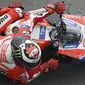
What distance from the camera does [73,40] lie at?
5172mm

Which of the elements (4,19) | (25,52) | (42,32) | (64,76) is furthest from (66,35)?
(25,52)

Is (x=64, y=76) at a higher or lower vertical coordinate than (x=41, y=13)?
lower

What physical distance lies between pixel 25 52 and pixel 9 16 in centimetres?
98

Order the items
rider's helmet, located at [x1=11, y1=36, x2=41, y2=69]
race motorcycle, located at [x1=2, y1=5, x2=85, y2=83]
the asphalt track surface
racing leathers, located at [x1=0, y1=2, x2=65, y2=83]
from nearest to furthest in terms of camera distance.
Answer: rider's helmet, located at [x1=11, y1=36, x2=41, y2=69]
racing leathers, located at [x1=0, y1=2, x2=65, y2=83]
race motorcycle, located at [x1=2, y1=5, x2=85, y2=83]
the asphalt track surface

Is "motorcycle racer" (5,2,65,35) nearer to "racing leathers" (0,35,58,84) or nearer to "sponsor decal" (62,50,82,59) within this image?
"racing leathers" (0,35,58,84)

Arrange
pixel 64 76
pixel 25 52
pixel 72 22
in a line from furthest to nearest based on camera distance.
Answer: pixel 64 76, pixel 72 22, pixel 25 52

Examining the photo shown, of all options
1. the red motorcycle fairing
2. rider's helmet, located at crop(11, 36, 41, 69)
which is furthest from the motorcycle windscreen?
rider's helmet, located at crop(11, 36, 41, 69)

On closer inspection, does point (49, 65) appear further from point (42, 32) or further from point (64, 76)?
point (64, 76)

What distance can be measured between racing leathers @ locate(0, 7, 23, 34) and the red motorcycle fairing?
1.85 ft

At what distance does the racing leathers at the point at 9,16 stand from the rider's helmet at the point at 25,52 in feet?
2.36

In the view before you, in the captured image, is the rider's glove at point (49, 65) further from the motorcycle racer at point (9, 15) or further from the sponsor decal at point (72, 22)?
the motorcycle racer at point (9, 15)

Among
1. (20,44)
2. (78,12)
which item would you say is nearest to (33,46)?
(20,44)

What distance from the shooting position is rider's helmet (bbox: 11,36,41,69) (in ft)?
13.9

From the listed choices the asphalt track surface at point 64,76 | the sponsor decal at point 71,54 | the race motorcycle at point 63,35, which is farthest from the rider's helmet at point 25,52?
the asphalt track surface at point 64,76
